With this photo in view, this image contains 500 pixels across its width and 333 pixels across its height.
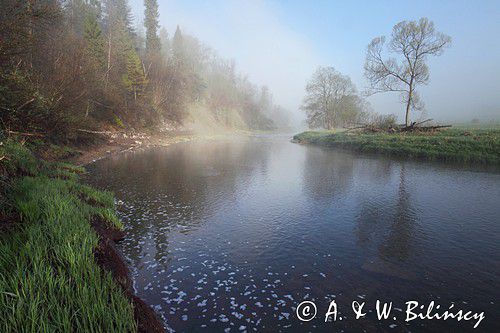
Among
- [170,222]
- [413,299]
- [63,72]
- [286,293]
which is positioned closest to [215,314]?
[286,293]

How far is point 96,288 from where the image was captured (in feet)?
14.1

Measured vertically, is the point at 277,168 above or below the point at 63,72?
below

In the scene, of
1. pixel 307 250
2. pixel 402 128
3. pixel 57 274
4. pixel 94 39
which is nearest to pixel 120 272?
pixel 57 274

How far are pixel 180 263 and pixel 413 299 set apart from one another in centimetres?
563

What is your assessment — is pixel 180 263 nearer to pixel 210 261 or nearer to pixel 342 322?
pixel 210 261

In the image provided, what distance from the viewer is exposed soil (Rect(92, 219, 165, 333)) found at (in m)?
4.37

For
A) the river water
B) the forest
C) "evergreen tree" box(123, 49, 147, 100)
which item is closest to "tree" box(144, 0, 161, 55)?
the forest

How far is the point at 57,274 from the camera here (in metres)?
4.48

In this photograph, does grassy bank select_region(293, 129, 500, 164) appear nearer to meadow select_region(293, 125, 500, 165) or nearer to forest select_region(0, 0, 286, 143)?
meadow select_region(293, 125, 500, 165)

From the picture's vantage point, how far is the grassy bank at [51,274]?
346cm

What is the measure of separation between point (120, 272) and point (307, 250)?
16.6 feet

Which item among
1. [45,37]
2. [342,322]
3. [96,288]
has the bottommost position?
[342,322]

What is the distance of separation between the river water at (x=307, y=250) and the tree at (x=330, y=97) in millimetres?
50584

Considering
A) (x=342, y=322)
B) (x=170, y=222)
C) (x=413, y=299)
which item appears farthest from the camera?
(x=170, y=222)
